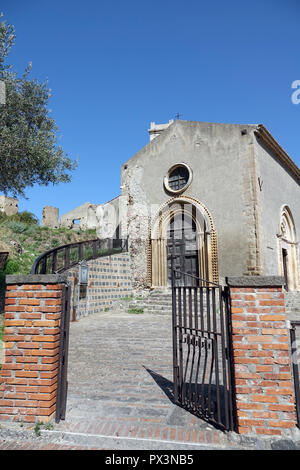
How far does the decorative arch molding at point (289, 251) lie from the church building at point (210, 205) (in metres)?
0.06

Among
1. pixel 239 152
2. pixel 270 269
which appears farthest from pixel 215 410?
pixel 239 152

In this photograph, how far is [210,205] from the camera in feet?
42.0

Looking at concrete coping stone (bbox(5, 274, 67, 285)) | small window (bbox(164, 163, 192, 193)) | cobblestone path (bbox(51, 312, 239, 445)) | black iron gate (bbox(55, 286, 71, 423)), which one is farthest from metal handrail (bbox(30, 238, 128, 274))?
small window (bbox(164, 163, 192, 193))

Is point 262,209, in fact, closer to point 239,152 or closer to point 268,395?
point 239,152

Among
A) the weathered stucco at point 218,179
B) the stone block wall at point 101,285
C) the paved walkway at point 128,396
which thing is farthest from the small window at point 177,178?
the paved walkway at point 128,396

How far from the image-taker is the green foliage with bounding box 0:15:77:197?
832cm

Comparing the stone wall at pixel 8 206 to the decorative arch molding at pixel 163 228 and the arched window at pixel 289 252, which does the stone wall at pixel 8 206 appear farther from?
the arched window at pixel 289 252

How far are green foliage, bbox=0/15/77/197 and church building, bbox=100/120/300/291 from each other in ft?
18.9

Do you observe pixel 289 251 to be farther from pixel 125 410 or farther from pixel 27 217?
pixel 27 217

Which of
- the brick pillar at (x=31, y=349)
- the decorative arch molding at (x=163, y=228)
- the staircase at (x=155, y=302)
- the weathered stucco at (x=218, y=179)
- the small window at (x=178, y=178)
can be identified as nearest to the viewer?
the brick pillar at (x=31, y=349)

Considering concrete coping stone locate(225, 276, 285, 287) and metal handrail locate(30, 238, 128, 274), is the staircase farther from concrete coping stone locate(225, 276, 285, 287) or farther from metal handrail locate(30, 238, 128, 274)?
concrete coping stone locate(225, 276, 285, 287)

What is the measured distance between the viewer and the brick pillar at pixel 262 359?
8.59 feet

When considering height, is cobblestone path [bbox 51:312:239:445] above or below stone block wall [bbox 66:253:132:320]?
below
